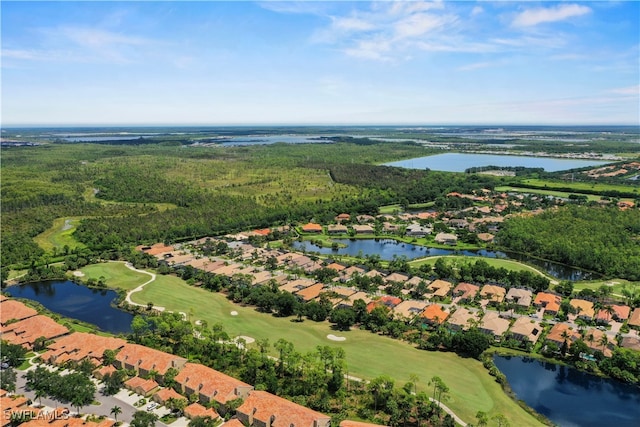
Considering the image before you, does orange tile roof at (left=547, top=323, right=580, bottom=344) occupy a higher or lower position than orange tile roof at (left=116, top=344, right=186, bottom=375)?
lower

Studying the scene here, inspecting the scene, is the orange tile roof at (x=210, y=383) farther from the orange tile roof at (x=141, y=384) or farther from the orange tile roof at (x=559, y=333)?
the orange tile roof at (x=559, y=333)

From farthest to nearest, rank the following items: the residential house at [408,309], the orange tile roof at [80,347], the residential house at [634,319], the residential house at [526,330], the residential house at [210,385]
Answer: the residential house at [408,309] → the residential house at [634,319] → the residential house at [526,330] → the orange tile roof at [80,347] → the residential house at [210,385]

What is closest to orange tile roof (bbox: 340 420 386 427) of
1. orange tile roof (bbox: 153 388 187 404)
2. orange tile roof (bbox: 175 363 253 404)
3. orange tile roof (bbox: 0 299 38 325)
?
orange tile roof (bbox: 175 363 253 404)

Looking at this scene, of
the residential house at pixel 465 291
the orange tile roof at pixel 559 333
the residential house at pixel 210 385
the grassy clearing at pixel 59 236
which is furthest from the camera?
the grassy clearing at pixel 59 236

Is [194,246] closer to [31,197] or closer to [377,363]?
[377,363]

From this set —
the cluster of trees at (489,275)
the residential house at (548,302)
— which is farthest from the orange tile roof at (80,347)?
the residential house at (548,302)

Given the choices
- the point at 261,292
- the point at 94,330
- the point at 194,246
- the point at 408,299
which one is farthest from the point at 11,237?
the point at 408,299

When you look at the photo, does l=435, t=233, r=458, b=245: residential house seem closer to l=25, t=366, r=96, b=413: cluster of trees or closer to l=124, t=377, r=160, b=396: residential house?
l=124, t=377, r=160, b=396: residential house
